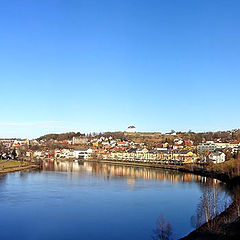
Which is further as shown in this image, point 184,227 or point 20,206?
point 20,206

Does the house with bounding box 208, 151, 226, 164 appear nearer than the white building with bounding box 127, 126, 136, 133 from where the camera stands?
Yes

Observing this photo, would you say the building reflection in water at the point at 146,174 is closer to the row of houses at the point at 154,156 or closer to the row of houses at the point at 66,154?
the row of houses at the point at 154,156

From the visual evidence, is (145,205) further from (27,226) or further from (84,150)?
(84,150)

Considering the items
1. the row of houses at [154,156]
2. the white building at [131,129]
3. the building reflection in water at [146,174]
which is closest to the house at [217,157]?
the row of houses at [154,156]

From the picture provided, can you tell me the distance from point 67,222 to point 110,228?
1087 millimetres

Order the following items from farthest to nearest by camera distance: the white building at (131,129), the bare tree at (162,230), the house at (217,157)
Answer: the white building at (131,129) < the house at (217,157) < the bare tree at (162,230)

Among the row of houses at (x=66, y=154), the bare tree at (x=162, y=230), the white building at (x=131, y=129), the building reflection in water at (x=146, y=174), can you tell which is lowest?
the bare tree at (x=162, y=230)

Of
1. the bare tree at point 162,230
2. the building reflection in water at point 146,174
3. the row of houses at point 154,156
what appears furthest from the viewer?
the row of houses at point 154,156

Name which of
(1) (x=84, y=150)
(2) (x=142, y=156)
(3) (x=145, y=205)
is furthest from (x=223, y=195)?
(1) (x=84, y=150)

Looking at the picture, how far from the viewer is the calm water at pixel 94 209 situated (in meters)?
6.77

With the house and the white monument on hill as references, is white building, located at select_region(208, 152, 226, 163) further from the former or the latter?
the white monument on hill

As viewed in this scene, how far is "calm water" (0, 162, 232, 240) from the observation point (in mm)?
6770

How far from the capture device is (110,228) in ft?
23.1

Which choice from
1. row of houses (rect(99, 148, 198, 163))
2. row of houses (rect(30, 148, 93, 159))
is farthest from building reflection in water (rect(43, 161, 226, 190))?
row of houses (rect(30, 148, 93, 159))
